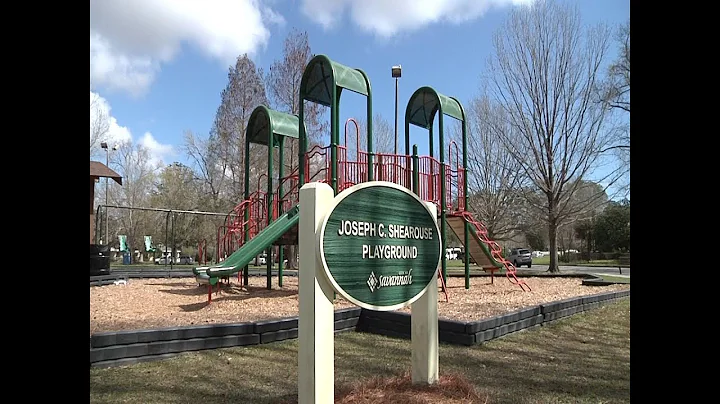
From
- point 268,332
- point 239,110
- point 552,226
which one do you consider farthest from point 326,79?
point 239,110

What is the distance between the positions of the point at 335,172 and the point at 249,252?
7.50ft

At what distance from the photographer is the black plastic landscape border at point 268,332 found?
5.08 m

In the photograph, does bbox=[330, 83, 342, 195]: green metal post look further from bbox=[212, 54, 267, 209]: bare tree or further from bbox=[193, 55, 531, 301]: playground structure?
bbox=[212, 54, 267, 209]: bare tree

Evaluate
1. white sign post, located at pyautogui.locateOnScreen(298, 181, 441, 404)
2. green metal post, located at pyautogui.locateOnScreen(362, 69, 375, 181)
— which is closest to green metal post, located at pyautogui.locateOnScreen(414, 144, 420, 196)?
green metal post, located at pyautogui.locateOnScreen(362, 69, 375, 181)

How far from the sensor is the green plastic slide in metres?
8.74

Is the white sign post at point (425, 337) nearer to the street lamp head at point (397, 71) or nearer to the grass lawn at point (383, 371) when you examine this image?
the grass lawn at point (383, 371)

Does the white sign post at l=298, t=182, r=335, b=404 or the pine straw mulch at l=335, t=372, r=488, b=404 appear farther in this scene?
the pine straw mulch at l=335, t=372, r=488, b=404

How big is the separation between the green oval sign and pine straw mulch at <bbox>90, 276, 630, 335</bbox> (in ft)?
10.6

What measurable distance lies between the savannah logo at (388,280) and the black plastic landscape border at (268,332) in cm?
266

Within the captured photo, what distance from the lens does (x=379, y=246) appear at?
353 centimetres

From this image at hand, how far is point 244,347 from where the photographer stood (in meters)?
5.93
